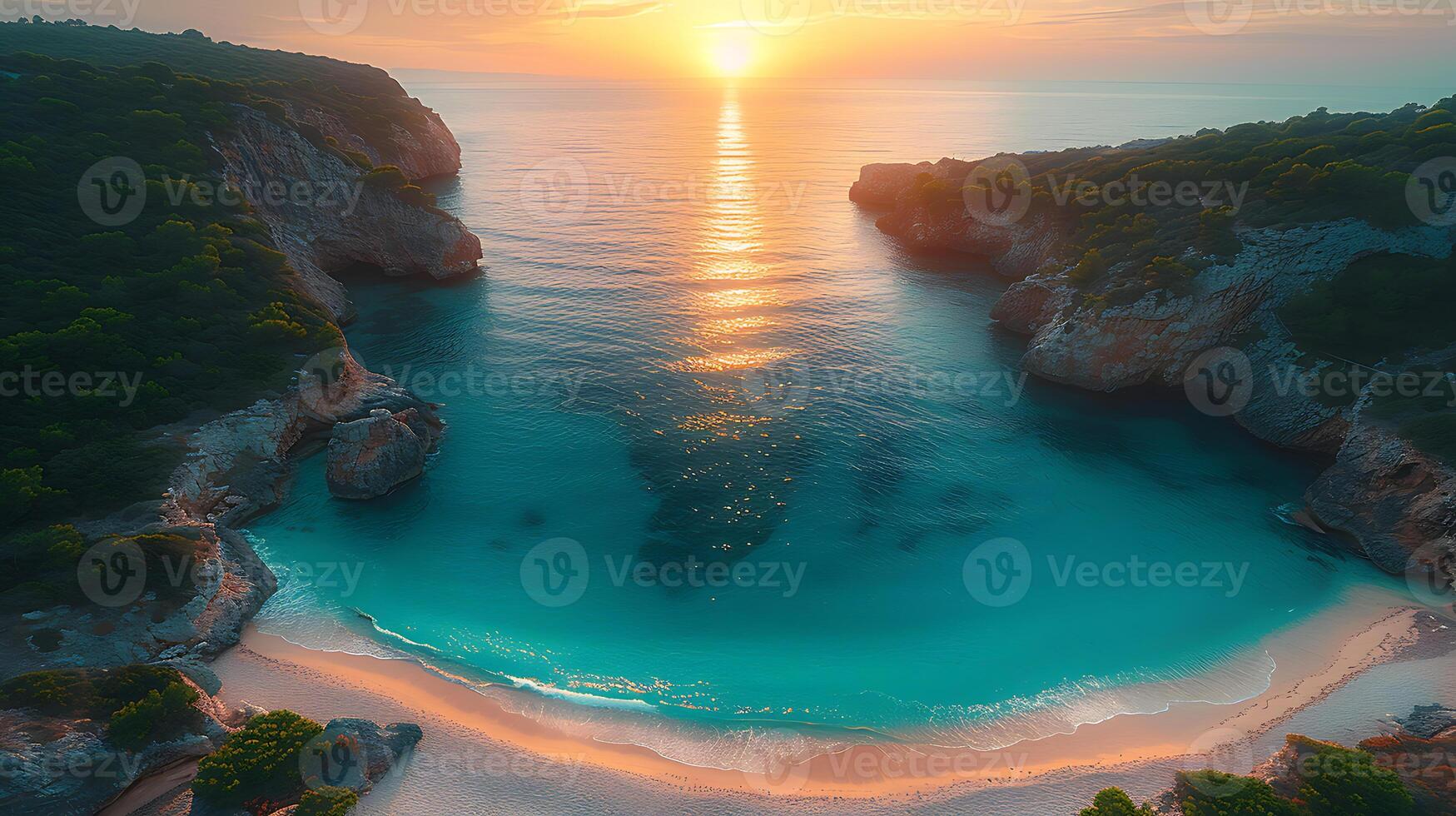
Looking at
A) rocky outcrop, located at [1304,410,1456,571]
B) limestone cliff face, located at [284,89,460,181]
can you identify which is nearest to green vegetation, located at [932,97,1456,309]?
rocky outcrop, located at [1304,410,1456,571]

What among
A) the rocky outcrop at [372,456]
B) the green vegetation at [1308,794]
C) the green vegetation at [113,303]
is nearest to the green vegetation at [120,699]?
the green vegetation at [113,303]

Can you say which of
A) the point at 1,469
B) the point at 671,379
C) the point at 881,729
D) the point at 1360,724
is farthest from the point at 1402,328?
the point at 1,469

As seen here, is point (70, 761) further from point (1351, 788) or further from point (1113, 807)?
point (1351, 788)

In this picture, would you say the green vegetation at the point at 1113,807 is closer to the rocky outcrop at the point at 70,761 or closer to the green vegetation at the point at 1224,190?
the rocky outcrop at the point at 70,761

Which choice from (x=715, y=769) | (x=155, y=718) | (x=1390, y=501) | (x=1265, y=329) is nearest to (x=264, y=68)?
(x=155, y=718)

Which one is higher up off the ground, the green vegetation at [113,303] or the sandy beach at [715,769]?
the green vegetation at [113,303]

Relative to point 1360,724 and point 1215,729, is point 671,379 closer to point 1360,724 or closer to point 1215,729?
point 1215,729

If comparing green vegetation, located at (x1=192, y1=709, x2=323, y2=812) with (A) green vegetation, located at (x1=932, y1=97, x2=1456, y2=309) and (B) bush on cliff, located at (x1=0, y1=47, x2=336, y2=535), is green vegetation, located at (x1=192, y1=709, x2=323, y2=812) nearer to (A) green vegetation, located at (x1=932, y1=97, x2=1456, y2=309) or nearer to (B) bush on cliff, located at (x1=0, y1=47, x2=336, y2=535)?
(B) bush on cliff, located at (x1=0, y1=47, x2=336, y2=535)
